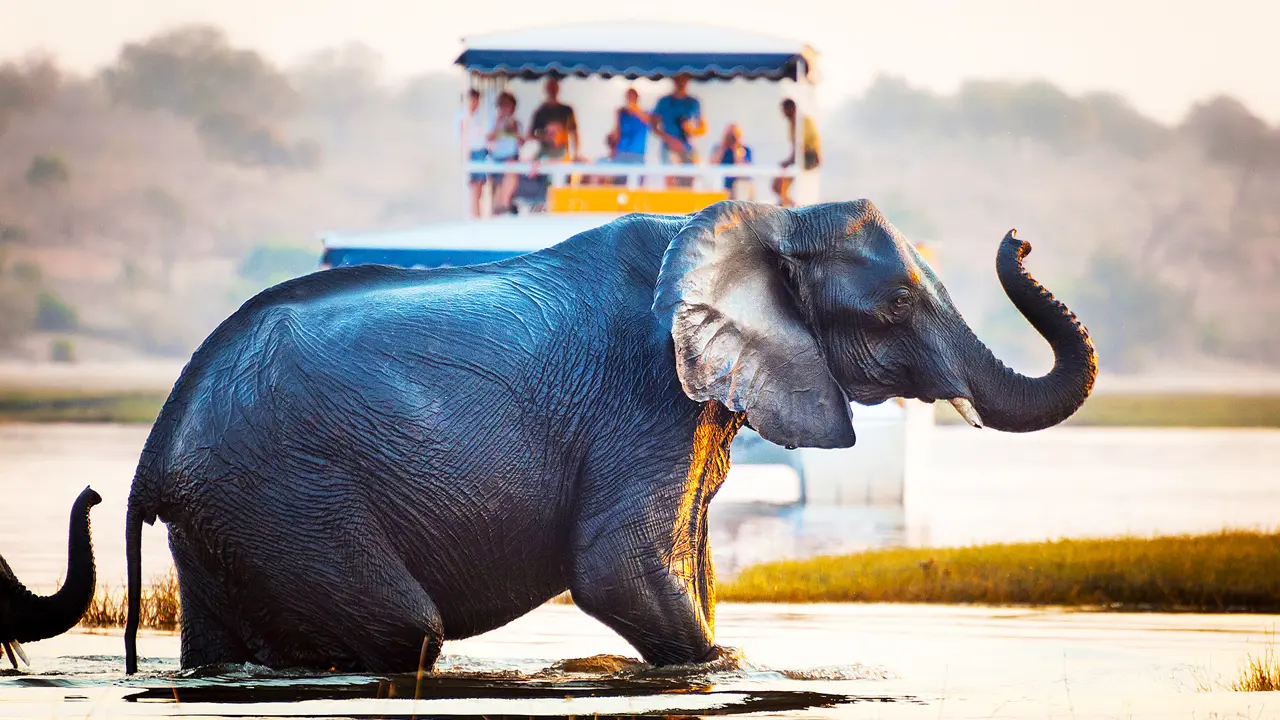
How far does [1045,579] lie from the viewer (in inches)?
600

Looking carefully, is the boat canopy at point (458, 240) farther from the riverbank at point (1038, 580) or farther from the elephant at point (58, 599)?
the elephant at point (58, 599)

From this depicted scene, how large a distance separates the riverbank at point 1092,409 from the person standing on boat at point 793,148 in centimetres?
4656

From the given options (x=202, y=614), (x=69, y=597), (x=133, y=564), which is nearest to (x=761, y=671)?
(x=202, y=614)

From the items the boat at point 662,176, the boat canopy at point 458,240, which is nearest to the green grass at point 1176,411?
the boat at point 662,176

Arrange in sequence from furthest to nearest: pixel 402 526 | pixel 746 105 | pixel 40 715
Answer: pixel 746 105
pixel 402 526
pixel 40 715

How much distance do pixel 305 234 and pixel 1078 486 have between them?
3720 inches

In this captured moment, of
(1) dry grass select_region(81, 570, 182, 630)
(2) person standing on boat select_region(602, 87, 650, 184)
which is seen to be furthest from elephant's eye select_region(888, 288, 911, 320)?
(2) person standing on boat select_region(602, 87, 650, 184)

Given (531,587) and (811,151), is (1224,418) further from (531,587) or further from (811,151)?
(531,587)

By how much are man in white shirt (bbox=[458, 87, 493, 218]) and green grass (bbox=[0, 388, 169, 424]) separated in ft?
144

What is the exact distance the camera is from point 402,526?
9375mm

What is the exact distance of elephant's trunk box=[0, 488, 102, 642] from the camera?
9.57 metres

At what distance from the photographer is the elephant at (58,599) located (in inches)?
378

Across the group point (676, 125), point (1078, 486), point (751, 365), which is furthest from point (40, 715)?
point (1078, 486)

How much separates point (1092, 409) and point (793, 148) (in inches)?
3221
